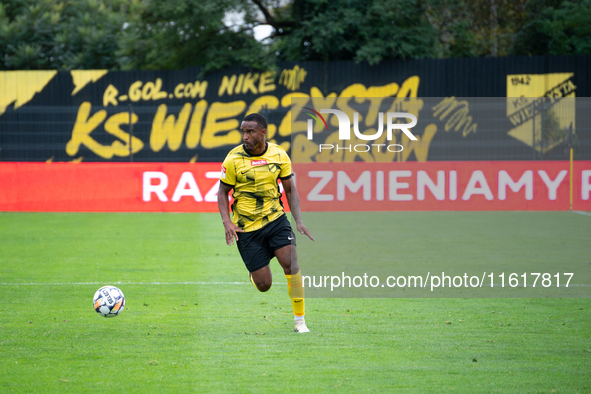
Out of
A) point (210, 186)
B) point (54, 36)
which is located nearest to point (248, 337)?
point (210, 186)

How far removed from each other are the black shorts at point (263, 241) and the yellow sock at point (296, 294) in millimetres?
304

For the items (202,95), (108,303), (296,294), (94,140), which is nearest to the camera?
(296,294)

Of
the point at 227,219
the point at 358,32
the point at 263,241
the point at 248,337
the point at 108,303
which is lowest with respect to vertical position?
the point at 248,337

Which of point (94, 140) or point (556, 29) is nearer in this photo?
point (94, 140)

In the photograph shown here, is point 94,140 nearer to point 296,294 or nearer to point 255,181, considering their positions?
point 255,181

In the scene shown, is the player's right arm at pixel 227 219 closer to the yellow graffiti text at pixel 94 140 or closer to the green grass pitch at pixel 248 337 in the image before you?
the green grass pitch at pixel 248 337

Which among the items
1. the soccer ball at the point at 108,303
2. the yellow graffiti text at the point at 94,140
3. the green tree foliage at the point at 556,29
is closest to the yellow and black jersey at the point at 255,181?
the soccer ball at the point at 108,303

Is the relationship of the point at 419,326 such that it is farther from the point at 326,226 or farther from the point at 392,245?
the point at 326,226

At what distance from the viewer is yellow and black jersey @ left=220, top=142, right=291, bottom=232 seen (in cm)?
640

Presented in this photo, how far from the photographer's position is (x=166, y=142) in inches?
990

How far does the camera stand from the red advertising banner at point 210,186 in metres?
16.1

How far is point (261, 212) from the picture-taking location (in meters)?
6.51

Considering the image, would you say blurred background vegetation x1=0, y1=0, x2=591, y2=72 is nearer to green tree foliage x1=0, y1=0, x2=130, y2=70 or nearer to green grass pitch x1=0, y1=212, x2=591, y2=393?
green tree foliage x1=0, y1=0, x2=130, y2=70

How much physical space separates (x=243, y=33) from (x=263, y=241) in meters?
23.7
